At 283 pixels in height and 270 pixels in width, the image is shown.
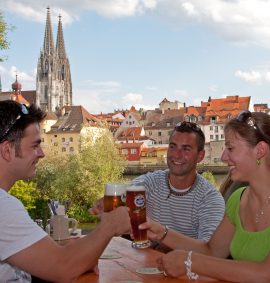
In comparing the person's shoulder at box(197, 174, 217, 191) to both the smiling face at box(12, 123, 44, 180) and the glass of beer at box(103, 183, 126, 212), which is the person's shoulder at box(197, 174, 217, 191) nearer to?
the glass of beer at box(103, 183, 126, 212)

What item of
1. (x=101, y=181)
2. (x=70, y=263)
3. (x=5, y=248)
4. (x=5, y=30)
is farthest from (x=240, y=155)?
(x=101, y=181)

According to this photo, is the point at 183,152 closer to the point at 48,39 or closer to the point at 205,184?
the point at 205,184

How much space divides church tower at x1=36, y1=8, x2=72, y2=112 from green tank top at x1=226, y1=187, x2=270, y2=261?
202 ft

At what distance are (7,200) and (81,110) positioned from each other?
4896 centimetres

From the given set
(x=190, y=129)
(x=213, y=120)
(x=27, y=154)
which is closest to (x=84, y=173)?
(x=190, y=129)

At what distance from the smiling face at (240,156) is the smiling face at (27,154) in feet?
1.83

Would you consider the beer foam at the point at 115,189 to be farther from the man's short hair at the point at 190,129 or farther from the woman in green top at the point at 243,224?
the man's short hair at the point at 190,129

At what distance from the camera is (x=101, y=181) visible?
21062mm

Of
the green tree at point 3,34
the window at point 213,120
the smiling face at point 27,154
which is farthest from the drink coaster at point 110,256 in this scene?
the window at point 213,120

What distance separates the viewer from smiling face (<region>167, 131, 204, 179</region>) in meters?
2.34

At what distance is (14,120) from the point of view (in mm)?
1336

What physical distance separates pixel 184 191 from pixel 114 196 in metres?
0.78

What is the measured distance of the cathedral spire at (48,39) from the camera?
66.1m

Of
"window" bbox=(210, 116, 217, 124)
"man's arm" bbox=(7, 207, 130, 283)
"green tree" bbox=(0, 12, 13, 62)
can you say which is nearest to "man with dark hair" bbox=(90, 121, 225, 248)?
"man's arm" bbox=(7, 207, 130, 283)
